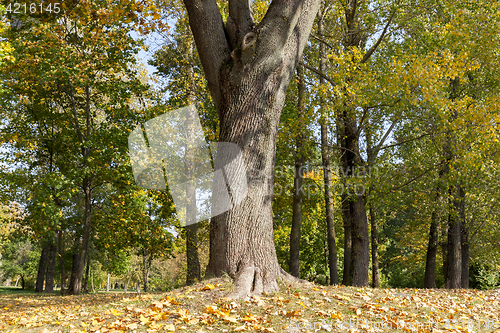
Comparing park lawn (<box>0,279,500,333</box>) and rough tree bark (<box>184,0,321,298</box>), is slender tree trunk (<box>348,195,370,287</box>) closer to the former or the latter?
park lawn (<box>0,279,500,333</box>)

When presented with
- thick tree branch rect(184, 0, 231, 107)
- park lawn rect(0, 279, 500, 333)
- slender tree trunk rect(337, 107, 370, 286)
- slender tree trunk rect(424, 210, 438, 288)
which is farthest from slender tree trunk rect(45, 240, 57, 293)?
slender tree trunk rect(424, 210, 438, 288)

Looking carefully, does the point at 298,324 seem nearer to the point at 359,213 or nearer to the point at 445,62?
the point at 359,213

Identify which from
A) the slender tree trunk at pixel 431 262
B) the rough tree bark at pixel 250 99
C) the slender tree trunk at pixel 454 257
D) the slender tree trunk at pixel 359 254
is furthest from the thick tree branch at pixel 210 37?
the slender tree trunk at pixel 431 262

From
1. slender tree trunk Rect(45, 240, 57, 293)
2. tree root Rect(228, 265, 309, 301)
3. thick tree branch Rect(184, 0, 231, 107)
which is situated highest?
thick tree branch Rect(184, 0, 231, 107)

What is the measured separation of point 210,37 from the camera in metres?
5.59

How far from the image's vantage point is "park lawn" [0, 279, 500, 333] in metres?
3.68

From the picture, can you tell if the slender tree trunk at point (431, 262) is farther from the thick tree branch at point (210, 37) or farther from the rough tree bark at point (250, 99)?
the thick tree branch at point (210, 37)

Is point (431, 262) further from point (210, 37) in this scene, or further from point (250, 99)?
point (210, 37)

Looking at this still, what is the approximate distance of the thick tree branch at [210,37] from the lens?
220 inches

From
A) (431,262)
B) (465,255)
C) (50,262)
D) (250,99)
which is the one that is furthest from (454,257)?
(50,262)

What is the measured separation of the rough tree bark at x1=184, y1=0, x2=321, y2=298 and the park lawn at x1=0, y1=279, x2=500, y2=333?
36 cm

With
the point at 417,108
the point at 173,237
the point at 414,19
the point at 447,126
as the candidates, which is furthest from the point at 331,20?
the point at 173,237

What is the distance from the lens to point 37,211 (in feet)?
37.4

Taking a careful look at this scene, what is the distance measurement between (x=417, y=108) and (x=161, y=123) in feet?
31.1
